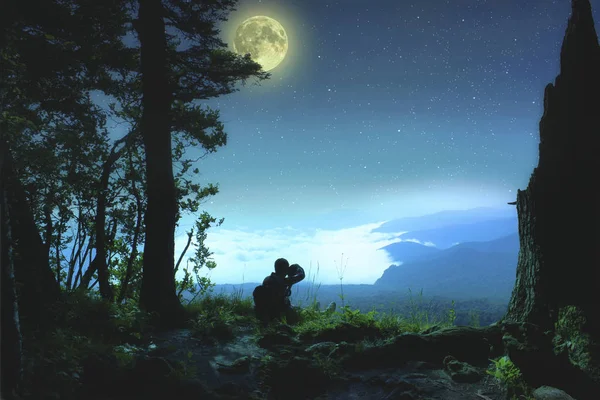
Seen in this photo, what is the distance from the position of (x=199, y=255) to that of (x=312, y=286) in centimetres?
474

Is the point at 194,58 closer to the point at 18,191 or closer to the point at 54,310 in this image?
the point at 18,191

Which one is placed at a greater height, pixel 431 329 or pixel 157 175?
pixel 157 175

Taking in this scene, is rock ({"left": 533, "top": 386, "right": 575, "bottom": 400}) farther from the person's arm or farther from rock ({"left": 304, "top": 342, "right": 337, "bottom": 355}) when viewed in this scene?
the person's arm

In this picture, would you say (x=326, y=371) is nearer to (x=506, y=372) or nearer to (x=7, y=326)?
(x=506, y=372)

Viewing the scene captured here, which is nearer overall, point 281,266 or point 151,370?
point 151,370

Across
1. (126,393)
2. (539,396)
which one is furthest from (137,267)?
(539,396)

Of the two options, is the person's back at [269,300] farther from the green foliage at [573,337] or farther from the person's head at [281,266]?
the green foliage at [573,337]

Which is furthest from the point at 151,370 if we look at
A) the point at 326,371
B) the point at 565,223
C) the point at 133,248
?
the point at 133,248

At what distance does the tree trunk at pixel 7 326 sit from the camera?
3.71 m

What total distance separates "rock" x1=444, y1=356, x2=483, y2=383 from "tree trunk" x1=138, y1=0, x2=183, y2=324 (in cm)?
641

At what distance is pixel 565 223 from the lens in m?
6.05

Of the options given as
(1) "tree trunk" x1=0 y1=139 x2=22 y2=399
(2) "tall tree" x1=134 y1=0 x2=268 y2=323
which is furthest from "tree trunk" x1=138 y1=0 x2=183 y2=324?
(1) "tree trunk" x1=0 y1=139 x2=22 y2=399

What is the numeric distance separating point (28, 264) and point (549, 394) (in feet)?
27.3

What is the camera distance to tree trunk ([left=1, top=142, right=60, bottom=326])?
6203 millimetres
